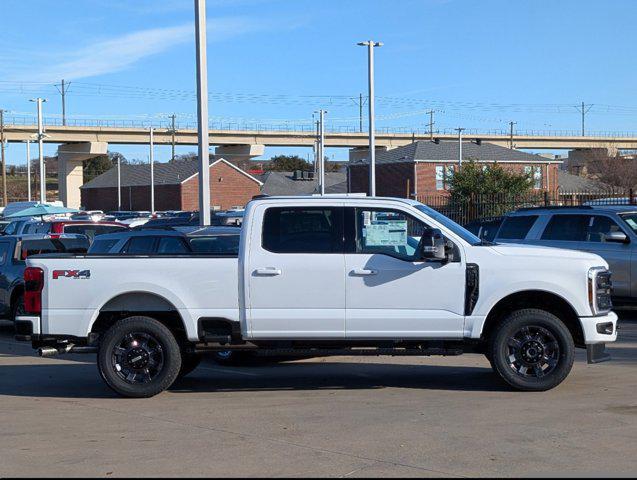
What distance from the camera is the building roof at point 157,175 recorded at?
83125mm

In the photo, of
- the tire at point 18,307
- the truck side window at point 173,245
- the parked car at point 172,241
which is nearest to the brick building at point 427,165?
the tire at point 18,307

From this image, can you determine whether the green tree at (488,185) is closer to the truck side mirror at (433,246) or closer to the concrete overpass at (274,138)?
the truck side mirror at (433,246)

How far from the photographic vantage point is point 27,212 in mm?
39375

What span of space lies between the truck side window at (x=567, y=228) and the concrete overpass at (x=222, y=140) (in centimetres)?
7270

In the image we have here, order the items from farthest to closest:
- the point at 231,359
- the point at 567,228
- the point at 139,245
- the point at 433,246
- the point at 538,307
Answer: the point at 567,228, the point at 139,245, the point at 231,359, the point at 538,307, the point at 433,246

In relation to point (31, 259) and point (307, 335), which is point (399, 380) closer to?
point (307, 335)

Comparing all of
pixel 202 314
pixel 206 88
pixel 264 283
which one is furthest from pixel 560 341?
pixel 206 88

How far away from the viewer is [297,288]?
9812 mm

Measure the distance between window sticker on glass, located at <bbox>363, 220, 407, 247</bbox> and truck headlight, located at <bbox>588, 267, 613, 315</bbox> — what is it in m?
2.03

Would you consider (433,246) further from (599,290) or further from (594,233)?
(594,233)

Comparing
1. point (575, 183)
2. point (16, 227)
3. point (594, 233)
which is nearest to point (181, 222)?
point (16, 227)

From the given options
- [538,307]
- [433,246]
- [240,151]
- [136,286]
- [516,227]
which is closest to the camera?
[433,246]

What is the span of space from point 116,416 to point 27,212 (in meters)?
32.1

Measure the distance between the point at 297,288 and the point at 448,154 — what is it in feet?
173
